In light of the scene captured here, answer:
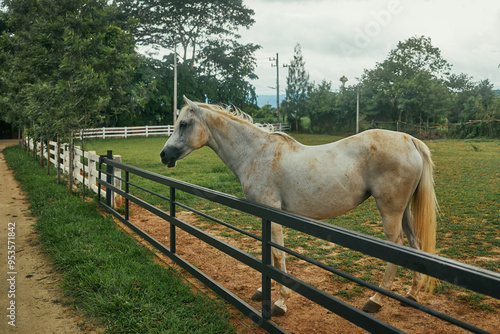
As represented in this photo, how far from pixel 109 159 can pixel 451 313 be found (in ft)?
18.8

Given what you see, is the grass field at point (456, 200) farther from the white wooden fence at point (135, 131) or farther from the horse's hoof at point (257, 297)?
the white wooden fence at point (135, 131)

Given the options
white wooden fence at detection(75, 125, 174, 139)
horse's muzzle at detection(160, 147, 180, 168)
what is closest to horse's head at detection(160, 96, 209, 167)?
horse's muzzle at detection(160, 147, 180, 168)

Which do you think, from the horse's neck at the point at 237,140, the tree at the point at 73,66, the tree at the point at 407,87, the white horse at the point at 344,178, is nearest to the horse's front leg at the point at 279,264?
the white horse at the point at 344,178

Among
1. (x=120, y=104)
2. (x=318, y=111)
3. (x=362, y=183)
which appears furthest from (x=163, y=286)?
(x=318, y=111)

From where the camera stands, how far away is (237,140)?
12.0 ft

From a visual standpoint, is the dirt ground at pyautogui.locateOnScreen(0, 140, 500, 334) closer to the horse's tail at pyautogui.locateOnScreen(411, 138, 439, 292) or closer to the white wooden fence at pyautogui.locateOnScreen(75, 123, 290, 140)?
the horse's tail at pyautogui.locateOnScreen(411, 138, 439, 292)

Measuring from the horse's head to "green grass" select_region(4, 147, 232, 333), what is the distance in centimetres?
120

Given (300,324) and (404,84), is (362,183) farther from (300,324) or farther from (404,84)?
(404,84)

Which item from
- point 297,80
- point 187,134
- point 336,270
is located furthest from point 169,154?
point 297,80

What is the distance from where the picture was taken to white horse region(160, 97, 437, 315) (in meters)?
3.36

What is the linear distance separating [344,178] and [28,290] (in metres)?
3.11

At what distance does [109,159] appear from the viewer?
279 inches

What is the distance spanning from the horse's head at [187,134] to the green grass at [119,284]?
120 centimetres

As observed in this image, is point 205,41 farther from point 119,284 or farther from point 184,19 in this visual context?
point 119,284
